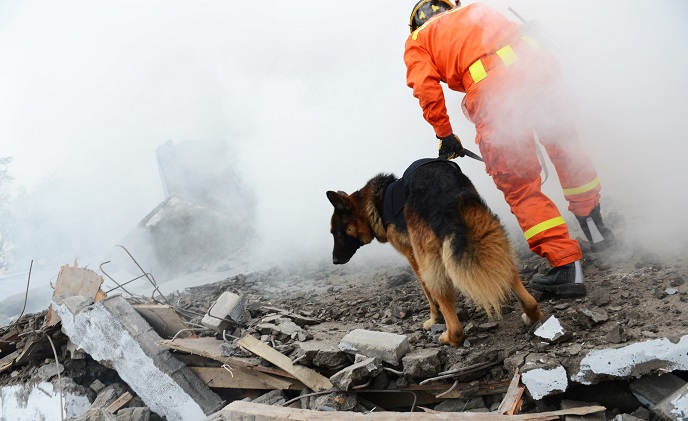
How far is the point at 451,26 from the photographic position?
3.03 m

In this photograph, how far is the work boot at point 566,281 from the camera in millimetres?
2725

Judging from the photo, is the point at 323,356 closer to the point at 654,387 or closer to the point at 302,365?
the point at 302,365

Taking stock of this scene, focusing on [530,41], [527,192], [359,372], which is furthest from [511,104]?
[359,372]

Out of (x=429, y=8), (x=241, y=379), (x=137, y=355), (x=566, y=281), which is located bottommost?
(x=566, y=281)

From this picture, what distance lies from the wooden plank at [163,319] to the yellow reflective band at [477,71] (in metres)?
2.85

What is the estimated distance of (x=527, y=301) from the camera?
247cm

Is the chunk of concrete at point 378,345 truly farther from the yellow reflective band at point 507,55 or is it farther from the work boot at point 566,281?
the yellow reflective band at point 507,55

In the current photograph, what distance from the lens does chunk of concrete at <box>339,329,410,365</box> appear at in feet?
8.14

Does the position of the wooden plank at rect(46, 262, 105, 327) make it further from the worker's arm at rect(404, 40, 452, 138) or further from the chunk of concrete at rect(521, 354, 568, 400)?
the chunk of concrete at rect(521, 354, 568, 400)

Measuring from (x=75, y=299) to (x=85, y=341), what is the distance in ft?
1.27

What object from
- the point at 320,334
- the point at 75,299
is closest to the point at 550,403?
the point at 320,334

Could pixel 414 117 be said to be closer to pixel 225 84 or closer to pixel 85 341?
pixel 85 341

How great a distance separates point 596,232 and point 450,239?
5.37ft

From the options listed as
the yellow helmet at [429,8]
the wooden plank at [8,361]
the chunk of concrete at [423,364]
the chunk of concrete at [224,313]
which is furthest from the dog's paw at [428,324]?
the wooden plank at [8,361]
